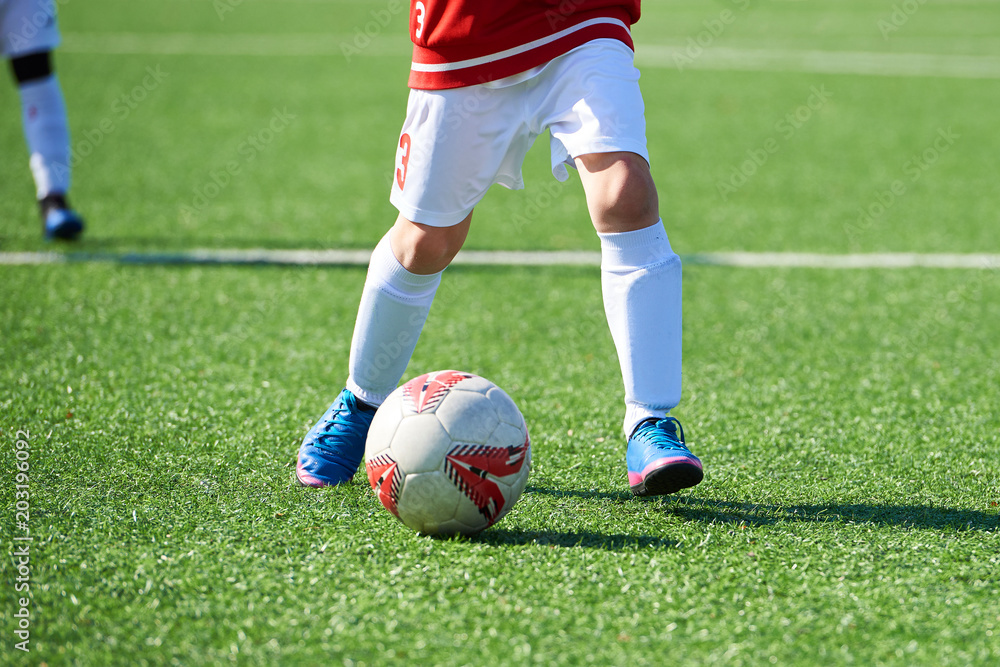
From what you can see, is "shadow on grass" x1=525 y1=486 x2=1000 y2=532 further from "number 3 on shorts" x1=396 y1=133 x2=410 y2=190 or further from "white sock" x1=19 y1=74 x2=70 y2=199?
"white sock" x1=19 y1=74 x2=70 y2=199

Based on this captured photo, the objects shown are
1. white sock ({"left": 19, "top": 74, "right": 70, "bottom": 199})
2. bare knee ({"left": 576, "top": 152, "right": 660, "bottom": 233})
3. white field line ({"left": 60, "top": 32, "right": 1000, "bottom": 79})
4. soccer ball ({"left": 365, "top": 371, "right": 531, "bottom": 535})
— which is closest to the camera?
soccer ball ({"left": 365, "top": 371, "right": 531, "bottom": 535})

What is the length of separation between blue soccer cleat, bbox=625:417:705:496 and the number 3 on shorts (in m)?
0.89

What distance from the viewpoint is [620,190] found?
2.37m

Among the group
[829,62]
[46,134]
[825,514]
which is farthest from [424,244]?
[829,62]

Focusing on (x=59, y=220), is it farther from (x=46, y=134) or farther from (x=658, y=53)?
(x=658, y=53)

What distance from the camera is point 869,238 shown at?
559 centimetres

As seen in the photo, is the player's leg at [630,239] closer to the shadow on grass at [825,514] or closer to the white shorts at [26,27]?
the shadow on grass at [825,514]

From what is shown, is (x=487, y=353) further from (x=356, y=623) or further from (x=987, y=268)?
(x=987, y=268)

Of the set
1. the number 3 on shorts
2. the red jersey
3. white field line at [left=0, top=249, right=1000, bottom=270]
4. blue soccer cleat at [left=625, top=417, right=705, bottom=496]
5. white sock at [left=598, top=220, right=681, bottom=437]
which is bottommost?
white field line at [left=0, top=249, right=1000, bottom=270]

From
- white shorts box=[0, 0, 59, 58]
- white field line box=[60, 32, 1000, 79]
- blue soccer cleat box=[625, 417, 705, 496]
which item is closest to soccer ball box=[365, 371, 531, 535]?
blue soccer cleat box=[625, 417, 705, 496]

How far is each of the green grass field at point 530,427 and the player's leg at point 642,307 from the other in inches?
6.9

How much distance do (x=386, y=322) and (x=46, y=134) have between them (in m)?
3.77

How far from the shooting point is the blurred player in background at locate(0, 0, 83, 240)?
532cm

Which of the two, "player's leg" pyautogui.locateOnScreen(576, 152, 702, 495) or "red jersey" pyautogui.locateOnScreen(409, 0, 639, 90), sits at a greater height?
"red jersey" pyautogui.locateOnScreen(409, 0, 639, 90)
